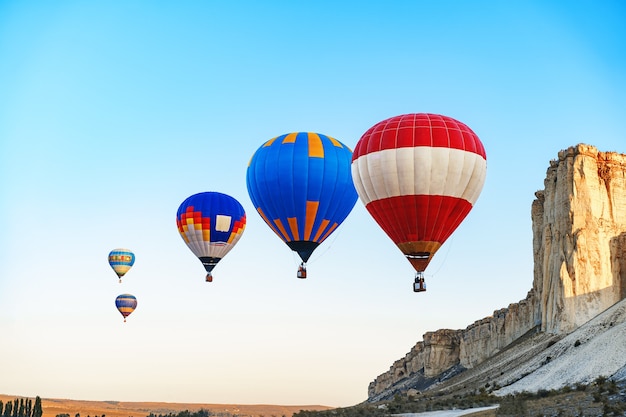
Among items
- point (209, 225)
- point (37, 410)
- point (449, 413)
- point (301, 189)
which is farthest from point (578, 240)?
point (37, 410)

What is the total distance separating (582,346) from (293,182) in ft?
77.5

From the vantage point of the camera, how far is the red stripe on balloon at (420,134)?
144 ft

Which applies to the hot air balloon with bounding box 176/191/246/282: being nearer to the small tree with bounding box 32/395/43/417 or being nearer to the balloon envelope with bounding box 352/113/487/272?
the small tree with bounding box 32/395/43/417

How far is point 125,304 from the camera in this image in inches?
3511

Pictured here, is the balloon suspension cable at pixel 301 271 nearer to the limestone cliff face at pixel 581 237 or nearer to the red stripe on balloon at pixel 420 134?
the red stripe on balloon at pixel 420 134

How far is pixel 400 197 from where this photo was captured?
143 feet

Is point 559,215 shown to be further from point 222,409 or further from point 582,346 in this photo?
point 222,409

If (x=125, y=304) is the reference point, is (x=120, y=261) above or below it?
above

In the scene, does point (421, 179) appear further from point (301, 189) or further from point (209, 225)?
point (209, 225)

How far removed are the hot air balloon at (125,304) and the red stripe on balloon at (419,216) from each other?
51048 millimetres

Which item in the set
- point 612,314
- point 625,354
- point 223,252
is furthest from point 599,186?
point 223,252

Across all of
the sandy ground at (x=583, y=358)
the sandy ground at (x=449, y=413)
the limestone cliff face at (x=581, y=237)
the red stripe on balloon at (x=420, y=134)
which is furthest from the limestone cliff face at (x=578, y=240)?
the red stripe on balloon at (x=420, y=134)

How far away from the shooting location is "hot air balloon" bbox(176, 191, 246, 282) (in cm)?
6431

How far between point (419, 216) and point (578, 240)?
30.7 m
